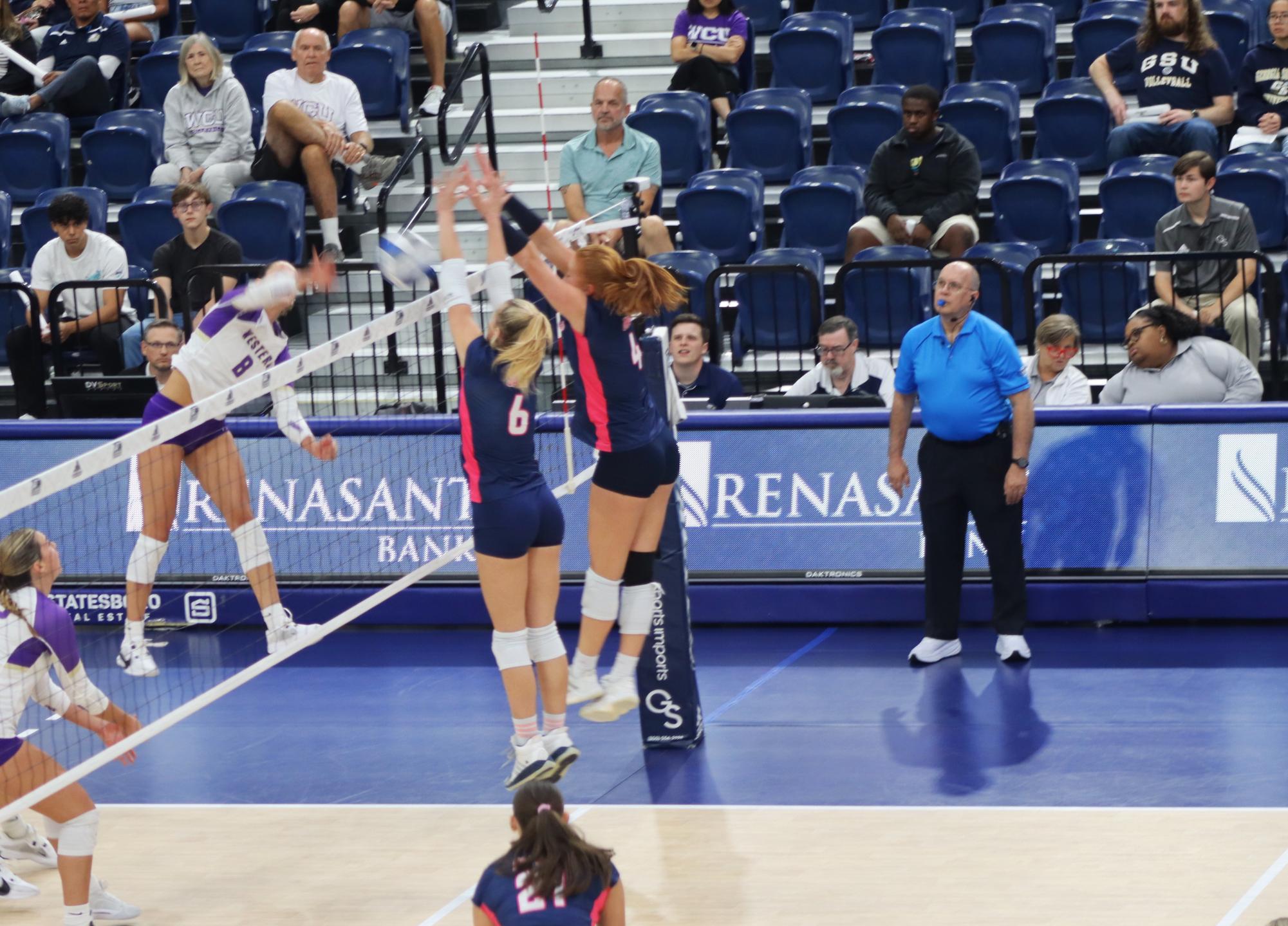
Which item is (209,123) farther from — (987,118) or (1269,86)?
(1269,86)

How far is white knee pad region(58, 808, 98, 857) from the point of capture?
712cm

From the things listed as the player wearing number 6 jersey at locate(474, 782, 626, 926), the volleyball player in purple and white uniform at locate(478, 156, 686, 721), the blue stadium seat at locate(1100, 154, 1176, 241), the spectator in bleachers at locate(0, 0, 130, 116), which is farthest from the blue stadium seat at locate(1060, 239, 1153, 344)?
the spectator in bleachers at locate(0, 0, 130, 116)

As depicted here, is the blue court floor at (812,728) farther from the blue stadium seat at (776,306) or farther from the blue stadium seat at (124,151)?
the blue stadium seat at (124,151)

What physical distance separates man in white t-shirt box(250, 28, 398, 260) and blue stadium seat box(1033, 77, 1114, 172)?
5183 millimetres

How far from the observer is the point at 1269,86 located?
13359mm

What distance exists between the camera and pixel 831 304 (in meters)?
13.6

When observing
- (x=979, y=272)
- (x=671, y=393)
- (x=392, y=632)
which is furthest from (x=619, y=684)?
(x=979, y=272)

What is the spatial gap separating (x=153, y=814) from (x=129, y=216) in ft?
23.3

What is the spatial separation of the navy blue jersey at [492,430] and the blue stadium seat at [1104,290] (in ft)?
19.0

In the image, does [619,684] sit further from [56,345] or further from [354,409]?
[56,345]

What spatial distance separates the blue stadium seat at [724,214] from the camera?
13531mm

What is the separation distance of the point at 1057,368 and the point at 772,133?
4260 millimetres

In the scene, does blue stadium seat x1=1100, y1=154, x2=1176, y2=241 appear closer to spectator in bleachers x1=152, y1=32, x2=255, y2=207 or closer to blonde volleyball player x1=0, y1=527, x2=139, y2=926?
spectator in bleachers x1=152, y1=32, x2=255, y2=207

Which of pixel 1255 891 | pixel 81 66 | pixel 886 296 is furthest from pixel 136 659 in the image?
pixel 81 66
